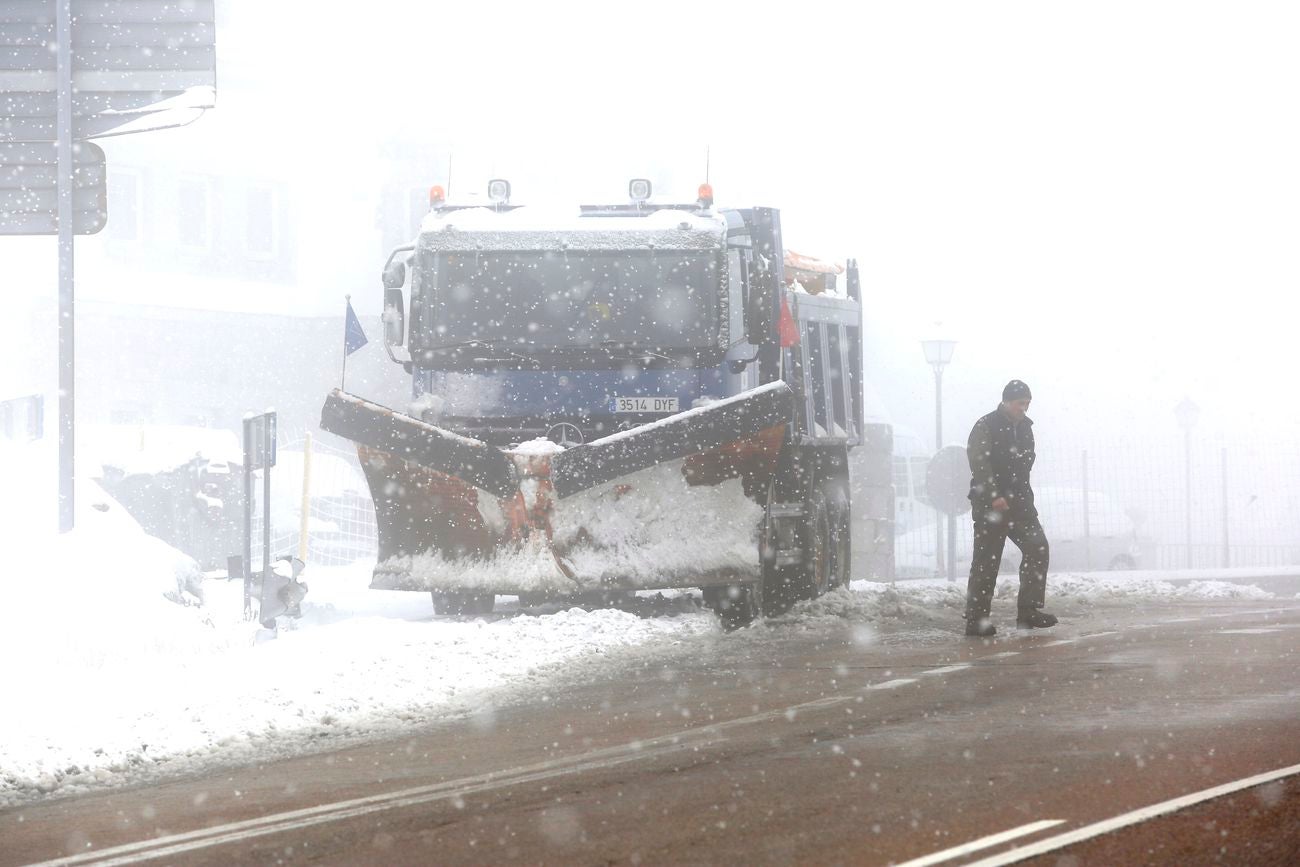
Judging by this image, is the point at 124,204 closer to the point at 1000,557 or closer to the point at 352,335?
the point at 352,335

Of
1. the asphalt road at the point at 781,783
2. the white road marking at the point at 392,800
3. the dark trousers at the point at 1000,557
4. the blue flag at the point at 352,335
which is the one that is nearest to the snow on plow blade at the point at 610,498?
the dark trousers at the point at 1000,557

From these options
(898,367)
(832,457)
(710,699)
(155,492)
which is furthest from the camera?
(898,367)

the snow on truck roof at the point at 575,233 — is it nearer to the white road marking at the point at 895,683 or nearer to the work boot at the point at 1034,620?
the work boot at the point at 1034,620

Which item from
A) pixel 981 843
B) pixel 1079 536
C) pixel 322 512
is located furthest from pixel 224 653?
pixel 1079 536

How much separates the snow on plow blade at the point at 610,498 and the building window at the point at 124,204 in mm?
22528

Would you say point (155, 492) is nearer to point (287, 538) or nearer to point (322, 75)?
point (287, 538)

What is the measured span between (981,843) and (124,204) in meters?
31.6

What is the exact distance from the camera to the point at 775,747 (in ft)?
23.4

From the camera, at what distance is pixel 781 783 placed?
20.4 feet

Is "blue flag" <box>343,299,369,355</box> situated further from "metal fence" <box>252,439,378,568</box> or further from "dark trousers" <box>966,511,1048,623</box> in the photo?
"metal fence" <box>252,439,378,568</box>

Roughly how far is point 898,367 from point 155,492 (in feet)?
110

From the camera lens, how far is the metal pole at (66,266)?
560 inches

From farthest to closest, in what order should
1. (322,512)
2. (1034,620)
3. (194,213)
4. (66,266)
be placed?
(194,213) → (322,512) → (66,266) → (1034,620)

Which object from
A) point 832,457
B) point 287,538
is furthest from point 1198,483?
point 832,457
